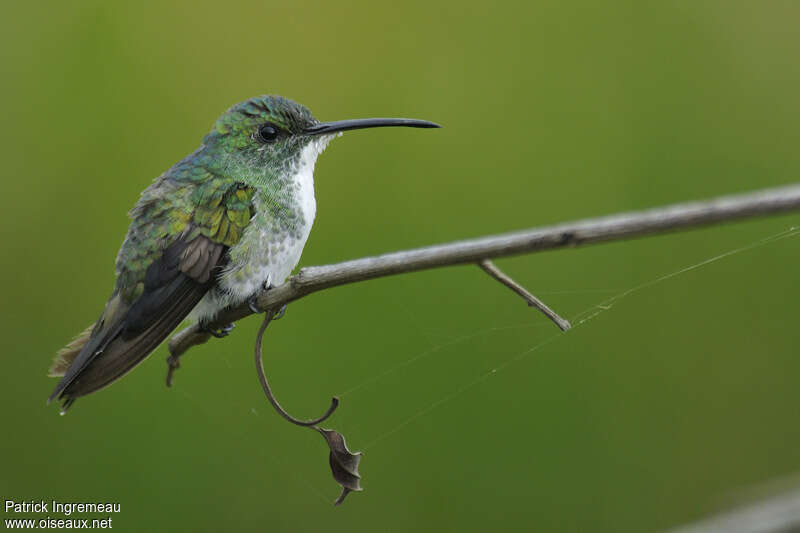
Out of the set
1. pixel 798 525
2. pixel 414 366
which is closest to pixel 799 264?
pixel 414 366

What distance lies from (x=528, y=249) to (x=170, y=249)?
1535mm

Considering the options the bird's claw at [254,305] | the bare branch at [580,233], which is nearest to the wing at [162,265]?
the bird's claw at [254,305]

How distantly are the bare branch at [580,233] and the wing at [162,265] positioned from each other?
920 mm

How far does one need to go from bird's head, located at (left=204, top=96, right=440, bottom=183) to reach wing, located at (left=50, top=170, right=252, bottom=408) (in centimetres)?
13

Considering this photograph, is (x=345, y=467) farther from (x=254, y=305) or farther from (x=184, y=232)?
(x=184, y=232)

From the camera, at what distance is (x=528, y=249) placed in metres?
1.22

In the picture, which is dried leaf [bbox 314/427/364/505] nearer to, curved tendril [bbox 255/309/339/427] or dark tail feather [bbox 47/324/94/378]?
curved tendril [bbox 255/309/339/427]

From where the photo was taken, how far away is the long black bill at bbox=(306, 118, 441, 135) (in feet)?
7.95

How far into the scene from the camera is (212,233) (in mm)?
2504

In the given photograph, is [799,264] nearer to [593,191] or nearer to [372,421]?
[593,191]

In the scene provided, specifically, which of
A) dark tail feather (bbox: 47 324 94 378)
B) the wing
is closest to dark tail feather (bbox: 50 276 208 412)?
the wing

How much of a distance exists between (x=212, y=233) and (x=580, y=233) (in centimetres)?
157

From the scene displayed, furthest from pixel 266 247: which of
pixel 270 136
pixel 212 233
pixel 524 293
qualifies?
pixel 524 293

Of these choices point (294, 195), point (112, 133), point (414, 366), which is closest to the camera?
point (294, 195)
